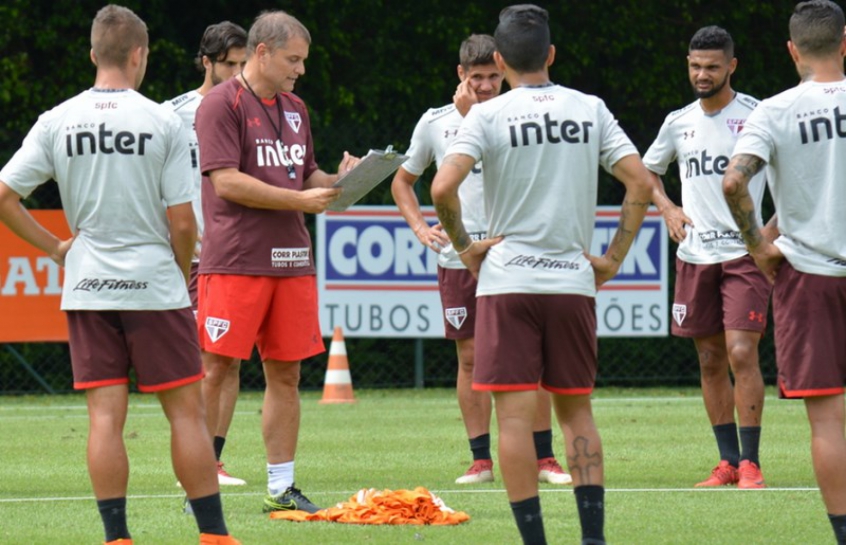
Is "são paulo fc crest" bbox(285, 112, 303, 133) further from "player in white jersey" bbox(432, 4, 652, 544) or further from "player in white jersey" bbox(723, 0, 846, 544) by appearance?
"player in white jersey" bbox(723, 0, 846, 544)

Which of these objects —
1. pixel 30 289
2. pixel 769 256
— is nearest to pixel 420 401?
pixel 30 289

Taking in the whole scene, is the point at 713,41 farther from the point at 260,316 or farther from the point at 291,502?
the point at 291,502

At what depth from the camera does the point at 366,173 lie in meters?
7.32

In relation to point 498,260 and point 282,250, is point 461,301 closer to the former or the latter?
point 282,250

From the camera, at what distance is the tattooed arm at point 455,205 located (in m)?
6.13

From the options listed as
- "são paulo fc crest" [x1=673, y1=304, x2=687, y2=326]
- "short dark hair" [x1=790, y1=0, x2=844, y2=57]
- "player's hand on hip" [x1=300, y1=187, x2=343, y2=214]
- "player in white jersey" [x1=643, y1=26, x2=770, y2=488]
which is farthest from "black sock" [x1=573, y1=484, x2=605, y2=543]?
"são paulo fc crest" [x1=673, y1=304, x2=687, y2=326]

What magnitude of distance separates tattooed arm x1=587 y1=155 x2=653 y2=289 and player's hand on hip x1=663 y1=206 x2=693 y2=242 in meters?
2.78

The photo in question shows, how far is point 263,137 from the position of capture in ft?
25.0

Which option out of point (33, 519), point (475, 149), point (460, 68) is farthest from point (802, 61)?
point (33, 519)

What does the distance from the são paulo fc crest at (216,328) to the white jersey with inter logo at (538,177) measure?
189 cm

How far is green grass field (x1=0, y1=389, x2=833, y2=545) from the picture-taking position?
7.10 metres

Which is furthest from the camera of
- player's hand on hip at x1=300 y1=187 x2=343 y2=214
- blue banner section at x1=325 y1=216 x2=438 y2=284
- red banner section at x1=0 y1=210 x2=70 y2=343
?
blue banner section at x1=325 y1=216 x2=438 y2=284

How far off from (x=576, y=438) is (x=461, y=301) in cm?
310

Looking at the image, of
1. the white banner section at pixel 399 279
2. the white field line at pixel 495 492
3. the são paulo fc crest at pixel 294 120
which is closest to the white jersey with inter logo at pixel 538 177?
the são paulo fc crest at pixel 294 120
